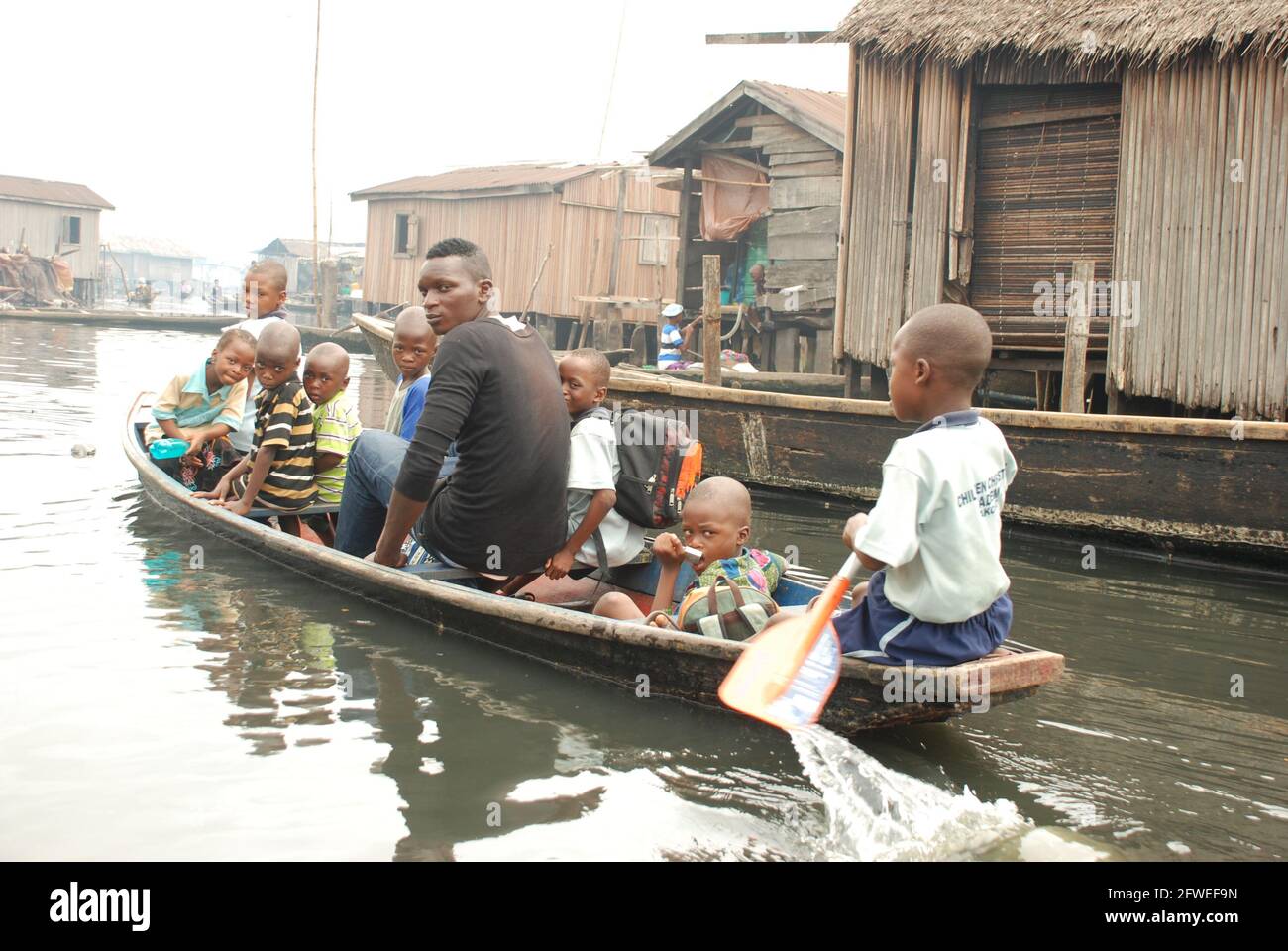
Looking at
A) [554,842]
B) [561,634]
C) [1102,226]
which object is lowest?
[554,842]

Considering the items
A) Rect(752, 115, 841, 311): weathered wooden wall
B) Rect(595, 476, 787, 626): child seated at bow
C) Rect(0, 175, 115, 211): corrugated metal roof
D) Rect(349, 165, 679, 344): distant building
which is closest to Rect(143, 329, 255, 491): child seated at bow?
Rect(595, 476, 787, 626): child seated at bow

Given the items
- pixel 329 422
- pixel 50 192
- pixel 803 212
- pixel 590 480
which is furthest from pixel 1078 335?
pixel 50 192

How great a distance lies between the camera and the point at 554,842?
338 cm

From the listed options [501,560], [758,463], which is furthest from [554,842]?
[758,463]

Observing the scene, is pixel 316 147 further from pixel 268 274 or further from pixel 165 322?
pixel 268 274

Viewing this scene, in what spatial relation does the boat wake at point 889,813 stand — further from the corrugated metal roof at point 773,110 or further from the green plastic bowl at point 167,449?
the corrugated metal roof at point 773,110

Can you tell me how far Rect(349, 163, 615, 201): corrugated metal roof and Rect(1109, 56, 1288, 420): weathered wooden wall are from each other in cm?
1492

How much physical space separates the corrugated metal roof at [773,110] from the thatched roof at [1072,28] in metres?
3.98

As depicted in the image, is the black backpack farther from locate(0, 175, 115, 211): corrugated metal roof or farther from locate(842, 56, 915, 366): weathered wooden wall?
locate(0, 175, 115, 211): corrugated metal roof

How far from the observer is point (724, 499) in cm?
428

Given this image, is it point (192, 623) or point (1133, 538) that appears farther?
point (1133, 538)

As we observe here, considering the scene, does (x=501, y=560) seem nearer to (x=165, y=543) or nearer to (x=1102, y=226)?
(x=165, y=543)

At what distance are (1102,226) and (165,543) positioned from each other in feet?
23.9

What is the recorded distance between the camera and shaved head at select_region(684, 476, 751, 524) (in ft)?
14.0
